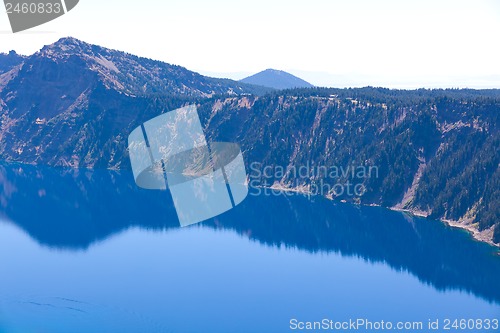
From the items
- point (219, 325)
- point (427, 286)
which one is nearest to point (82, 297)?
point (219, 325)

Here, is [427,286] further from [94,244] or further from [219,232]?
[94,244]

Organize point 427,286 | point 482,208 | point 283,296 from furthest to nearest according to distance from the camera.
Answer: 1. point 482,208
2. point 427,286
3. point 283,296

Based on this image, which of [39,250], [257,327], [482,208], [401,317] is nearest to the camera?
[257,327]

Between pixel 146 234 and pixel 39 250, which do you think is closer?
pixel 39 250

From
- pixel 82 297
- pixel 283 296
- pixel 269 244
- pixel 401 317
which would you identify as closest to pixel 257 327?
pixel 283 296

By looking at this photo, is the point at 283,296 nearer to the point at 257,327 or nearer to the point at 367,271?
the point at 257,327

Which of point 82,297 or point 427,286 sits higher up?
point 82,297
